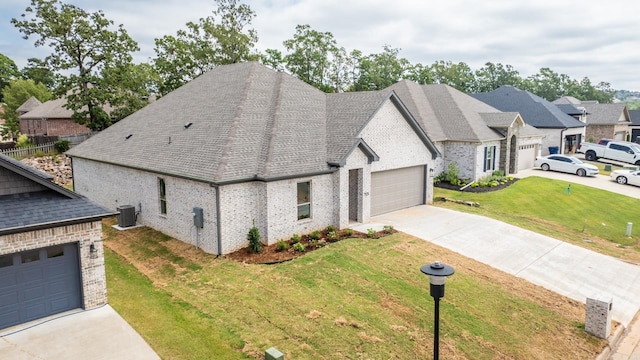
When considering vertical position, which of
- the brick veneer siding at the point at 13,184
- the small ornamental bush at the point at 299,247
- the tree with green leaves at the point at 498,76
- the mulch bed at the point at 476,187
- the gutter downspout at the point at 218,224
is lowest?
the small ornamental bush at the point at 299,247

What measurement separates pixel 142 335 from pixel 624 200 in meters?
A: 30.7

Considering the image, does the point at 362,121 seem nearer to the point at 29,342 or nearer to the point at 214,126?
the point at 214,126

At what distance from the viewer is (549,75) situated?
113 meters

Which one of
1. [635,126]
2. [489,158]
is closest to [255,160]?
[489,158]

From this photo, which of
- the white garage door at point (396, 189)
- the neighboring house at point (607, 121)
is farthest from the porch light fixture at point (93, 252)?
the neighboring house at point (607, 121)

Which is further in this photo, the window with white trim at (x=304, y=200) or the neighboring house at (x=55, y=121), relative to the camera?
the neighboring house at (x=55, y=121)

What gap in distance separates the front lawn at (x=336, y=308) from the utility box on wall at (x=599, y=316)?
0.91 ft

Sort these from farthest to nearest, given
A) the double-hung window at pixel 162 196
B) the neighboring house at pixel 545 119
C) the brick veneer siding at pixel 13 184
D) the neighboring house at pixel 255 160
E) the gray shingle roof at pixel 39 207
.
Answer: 1. the neighboring house at pixel 545 119
2. the double-hung window at pixel 162 196
3. the neighboring house at pixel 255 160
4. the brick veneer siding at pixel 13 184
5. the gray shingle roof at pixel 39 207

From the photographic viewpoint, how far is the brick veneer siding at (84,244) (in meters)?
10.5

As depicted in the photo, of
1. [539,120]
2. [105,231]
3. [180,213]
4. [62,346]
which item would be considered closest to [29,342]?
[62,346]

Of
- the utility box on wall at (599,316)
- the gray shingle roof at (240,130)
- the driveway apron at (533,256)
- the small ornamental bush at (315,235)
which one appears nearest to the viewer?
the utility box on wall at (599,316)

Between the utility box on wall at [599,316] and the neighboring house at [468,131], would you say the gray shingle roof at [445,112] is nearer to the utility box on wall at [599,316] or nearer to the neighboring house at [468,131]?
the neighboring house at [468,131]

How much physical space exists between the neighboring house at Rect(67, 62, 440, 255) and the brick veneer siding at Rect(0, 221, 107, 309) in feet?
14.9

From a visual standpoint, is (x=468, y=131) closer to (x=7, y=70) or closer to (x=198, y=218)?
(x=198, y=218)
